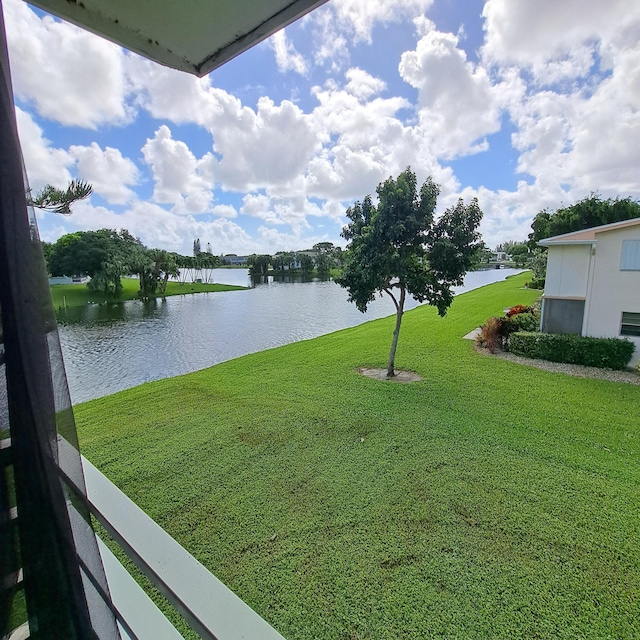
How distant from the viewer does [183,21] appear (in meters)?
1.15

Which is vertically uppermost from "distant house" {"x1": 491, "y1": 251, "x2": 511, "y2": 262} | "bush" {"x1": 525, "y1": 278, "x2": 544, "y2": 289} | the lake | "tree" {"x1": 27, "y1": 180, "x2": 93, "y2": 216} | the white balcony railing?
"distant house" {"x1": 491, "y1": 251, "x2": 511, "y2": 262}

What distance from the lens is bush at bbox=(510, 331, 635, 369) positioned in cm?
750

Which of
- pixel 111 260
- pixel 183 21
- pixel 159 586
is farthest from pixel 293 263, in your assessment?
pixel 159 586

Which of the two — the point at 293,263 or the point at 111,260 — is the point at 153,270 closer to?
the point at 111,260

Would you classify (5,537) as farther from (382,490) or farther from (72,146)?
(72,146)

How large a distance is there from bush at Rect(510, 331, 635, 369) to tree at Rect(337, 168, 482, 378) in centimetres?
363

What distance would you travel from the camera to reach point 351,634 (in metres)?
1.94

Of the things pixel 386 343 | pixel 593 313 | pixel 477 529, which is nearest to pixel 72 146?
pixel 477 529

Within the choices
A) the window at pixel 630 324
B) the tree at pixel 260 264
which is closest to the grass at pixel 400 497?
the window at pixel 630 324

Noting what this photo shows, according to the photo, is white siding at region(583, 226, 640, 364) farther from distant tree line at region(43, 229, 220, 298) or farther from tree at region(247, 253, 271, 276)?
tree at region(247, 253, 271, 276)

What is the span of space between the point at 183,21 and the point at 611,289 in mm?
9957

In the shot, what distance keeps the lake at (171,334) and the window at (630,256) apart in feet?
29.1

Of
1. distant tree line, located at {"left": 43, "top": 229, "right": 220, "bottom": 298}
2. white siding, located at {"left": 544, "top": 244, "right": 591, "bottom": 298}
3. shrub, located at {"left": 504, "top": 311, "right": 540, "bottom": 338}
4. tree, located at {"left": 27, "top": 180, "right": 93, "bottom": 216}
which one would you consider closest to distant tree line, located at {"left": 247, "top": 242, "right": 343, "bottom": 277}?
distant tree line, located at {"left": 43, "top": 229, "right": 220, "bottom": 298}

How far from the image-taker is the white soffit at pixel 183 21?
1.07 m
